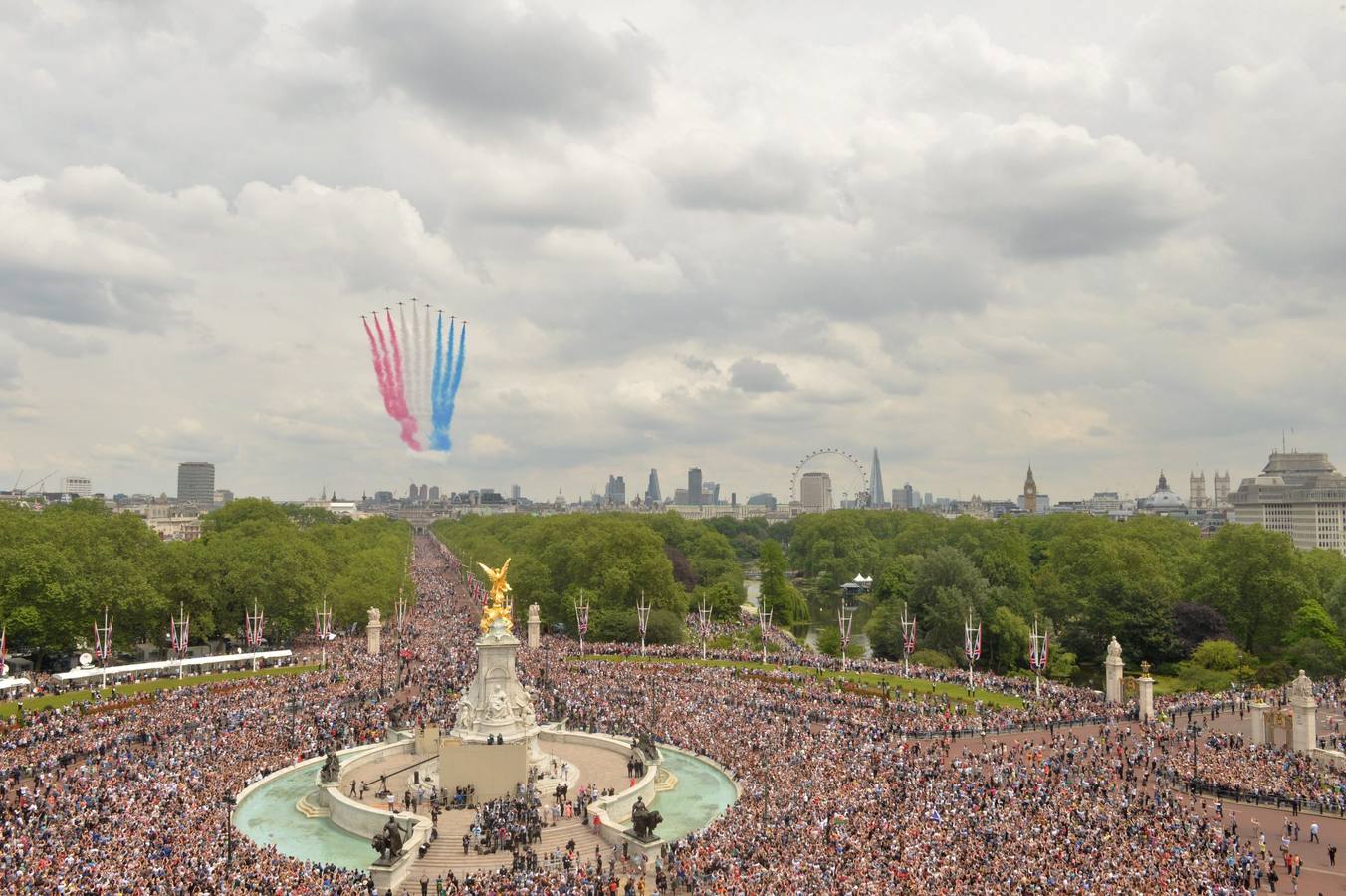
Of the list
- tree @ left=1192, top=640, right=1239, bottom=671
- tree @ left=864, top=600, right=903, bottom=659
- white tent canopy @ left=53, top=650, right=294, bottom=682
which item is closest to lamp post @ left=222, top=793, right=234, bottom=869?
white tent canopy @ left=53, top=650, right=294, bottom=682

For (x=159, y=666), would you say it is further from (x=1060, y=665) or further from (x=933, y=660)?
(x=1060, y=665)

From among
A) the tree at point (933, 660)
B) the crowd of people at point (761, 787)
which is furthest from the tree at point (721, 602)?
the crowd of people at point (761, 787)

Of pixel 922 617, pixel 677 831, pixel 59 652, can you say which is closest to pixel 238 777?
pixel 677 831

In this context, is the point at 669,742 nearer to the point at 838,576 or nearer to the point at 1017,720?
the point at 1017,720

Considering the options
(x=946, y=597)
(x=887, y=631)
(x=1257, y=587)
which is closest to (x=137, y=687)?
(x=887, y=631)

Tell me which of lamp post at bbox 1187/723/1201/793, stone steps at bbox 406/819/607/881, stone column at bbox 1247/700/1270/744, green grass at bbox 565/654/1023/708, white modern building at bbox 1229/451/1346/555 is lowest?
stone steps at bbox 406/819/607/881

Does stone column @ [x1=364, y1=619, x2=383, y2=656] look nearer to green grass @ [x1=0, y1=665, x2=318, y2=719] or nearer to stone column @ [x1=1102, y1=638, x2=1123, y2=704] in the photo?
green grass @ [x1=0, y1=665, x2=318, y2=719]
